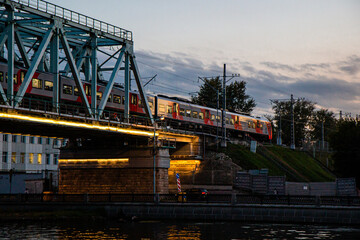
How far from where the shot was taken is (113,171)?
59.8 meters

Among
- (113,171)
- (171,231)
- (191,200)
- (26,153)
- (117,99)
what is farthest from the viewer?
(26,153)

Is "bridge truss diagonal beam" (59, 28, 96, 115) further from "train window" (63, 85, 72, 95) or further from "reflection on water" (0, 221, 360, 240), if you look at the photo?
"reflection on water" (0, 221, 360, 240)

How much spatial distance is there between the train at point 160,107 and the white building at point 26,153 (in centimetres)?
2642

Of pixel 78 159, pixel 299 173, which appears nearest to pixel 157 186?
pixel 78 159

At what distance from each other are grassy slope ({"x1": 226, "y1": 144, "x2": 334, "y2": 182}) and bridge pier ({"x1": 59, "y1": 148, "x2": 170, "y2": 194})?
17.3 meters

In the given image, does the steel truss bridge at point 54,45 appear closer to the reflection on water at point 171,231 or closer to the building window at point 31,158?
the reflection on water at point 171,231

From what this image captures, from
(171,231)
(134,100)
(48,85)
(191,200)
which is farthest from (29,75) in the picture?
(134,100)

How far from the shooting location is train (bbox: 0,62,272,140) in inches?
2014

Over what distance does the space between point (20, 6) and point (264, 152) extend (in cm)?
4815

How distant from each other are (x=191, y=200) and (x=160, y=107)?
25.2m

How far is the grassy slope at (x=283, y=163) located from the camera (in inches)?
2936

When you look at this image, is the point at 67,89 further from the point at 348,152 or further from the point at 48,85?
the point at 348,152

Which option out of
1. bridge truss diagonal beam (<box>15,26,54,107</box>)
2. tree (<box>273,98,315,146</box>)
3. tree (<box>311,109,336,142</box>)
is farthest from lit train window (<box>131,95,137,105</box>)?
tree (<box>311,109,336,142</box>)

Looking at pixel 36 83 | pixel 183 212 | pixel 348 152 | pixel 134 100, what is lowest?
pixel 183 212
